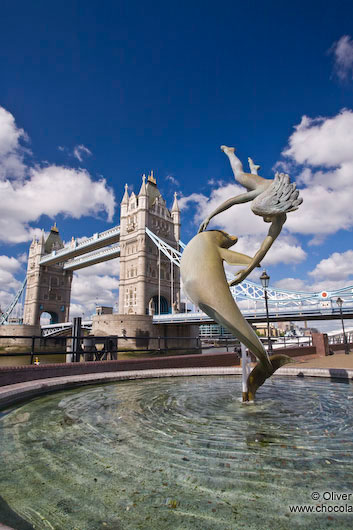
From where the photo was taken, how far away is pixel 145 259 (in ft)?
157

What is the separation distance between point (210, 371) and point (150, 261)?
41592mm

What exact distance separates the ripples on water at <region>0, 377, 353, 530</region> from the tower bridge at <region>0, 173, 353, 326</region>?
29.1m

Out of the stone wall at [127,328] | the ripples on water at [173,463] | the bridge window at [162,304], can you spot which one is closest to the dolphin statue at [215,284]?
the ripples on water at [173,463]

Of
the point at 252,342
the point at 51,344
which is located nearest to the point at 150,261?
the point at 51,344

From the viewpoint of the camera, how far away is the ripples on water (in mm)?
1650

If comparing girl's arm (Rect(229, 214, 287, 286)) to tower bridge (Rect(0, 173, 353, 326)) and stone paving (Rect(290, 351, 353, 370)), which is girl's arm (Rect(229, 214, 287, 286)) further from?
tower bridge (Rect(0, 173, 353, 326))

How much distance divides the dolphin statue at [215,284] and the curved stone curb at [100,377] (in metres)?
2.77

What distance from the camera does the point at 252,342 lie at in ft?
13.2

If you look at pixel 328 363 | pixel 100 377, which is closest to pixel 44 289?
pixel 328 363

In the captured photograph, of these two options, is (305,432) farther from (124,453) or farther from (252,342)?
(124,453)

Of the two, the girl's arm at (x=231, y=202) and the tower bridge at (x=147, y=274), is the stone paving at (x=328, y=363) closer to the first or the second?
the girl's arm at (x=231, y=202)

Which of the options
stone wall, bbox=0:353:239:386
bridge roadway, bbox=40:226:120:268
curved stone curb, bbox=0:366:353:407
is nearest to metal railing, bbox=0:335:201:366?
stone wall, bbox=0:353:239:386

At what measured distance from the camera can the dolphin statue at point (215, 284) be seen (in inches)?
153

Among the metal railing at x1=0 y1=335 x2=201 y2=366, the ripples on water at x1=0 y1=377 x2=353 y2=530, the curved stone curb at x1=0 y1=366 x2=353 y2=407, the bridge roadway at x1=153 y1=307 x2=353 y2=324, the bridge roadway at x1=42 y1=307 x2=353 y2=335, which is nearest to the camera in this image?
the ripples on water at x1=0 y1=377 x2=353 y2=530
